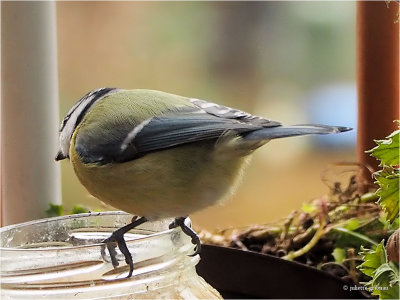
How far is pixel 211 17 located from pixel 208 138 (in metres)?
0.56

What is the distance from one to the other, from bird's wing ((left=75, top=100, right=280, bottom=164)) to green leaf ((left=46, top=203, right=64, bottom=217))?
23 cm

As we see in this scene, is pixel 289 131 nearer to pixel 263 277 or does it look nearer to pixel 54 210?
pixel 263 277

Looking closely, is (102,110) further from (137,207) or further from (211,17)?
(211,17)

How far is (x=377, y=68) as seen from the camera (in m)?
0.83

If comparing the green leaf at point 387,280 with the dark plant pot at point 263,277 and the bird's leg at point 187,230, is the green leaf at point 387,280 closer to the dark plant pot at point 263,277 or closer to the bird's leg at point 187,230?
the bird's leg at point 187,230

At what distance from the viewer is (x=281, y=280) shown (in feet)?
2.46

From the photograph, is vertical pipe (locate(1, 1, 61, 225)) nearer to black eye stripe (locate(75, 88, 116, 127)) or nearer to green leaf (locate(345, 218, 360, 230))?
black eye stripe (locate(75, 88, 116, 127))

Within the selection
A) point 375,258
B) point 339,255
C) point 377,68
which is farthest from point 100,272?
point 377,68

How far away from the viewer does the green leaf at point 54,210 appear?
0.84 meters

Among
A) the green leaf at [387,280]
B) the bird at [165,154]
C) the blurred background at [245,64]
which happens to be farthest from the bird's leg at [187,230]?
the blurred background at [245,64]

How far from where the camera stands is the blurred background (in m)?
1.03

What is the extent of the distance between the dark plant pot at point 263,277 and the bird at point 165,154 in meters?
0.15

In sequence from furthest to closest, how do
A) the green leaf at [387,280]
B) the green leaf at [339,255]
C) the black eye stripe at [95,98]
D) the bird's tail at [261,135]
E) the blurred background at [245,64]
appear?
the blurred background at [245,64] → the green leaf at [339,255] → the black eye stripe at [95,98] → the bird's tail at [261,135] → the green leaf at [387,280]

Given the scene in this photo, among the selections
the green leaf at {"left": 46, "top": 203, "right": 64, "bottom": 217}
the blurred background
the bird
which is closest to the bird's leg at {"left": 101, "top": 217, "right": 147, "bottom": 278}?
the bird
